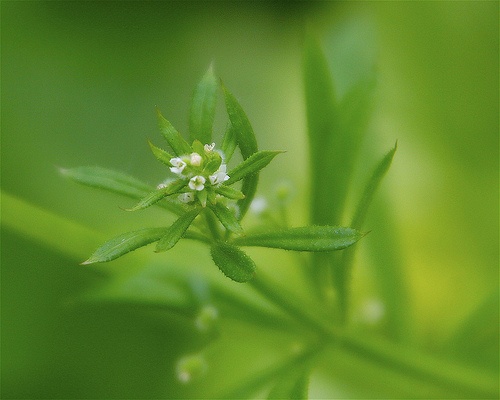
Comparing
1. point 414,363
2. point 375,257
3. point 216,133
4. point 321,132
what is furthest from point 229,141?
point 216,133

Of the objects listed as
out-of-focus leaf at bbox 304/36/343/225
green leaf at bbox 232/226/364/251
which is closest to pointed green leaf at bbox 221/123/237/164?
green leaf at bbox 232/226/364/251

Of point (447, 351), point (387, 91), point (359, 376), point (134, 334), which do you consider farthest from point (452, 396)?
A: point (387, 91)

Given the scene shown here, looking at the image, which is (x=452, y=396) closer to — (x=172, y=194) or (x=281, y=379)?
(x=281, y=379)

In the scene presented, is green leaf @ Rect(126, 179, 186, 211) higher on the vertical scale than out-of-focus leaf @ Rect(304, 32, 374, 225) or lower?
lower

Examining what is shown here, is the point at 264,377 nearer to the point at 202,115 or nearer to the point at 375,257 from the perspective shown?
the point at 202,115

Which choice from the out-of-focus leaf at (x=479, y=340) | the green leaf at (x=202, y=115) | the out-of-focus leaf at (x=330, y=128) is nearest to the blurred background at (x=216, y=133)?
the out-of-focus leaf at (x=479, y=340)

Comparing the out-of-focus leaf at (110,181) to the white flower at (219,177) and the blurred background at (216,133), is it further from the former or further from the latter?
the blurred background at (216,133)

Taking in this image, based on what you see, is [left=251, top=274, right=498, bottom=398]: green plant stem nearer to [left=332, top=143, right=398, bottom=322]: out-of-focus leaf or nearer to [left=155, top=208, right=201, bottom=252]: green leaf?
[left=332, top=143, right=398, bottom=322]: out-of-focus leaf
